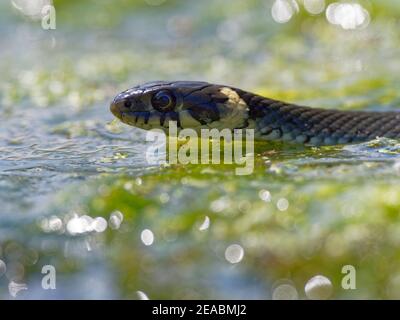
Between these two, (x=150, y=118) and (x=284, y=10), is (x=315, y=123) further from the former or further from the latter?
(x=284, y=10)

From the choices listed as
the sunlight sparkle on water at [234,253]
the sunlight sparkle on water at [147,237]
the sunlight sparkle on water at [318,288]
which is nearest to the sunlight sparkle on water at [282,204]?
the sunlight sparkle on water at [234,253]

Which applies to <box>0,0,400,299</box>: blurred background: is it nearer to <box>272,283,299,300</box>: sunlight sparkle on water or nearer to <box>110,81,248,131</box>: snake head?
<box>272,283,299,300</box>: sunlight sparkle on water

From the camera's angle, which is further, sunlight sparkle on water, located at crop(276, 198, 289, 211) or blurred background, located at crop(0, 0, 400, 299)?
sunlight sparkle on water, located at crop(276, 198, 289, 211)

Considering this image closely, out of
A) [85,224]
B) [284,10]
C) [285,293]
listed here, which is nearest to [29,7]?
[284,10]

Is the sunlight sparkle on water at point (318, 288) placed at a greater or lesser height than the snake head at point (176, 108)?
lesser

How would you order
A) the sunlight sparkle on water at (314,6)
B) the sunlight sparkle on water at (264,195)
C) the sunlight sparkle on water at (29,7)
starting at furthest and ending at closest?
1. the sunlight sparkle on water at (29,7)
2. the sunlight sparkle on water at (314,6)
3. the sunlight sparkle on water at (264,195)

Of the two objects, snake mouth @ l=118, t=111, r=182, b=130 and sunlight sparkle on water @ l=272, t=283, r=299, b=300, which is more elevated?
snake mouth @ l=118, t=111, r=182, b=130

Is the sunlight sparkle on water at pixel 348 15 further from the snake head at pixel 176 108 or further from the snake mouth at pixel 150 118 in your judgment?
the snake mouth at pixel 150 118

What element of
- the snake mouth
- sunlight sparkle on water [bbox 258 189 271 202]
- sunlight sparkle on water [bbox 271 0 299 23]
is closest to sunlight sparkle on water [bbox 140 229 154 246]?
sunlight sparkle on water [bbox 258 189 271 202]
